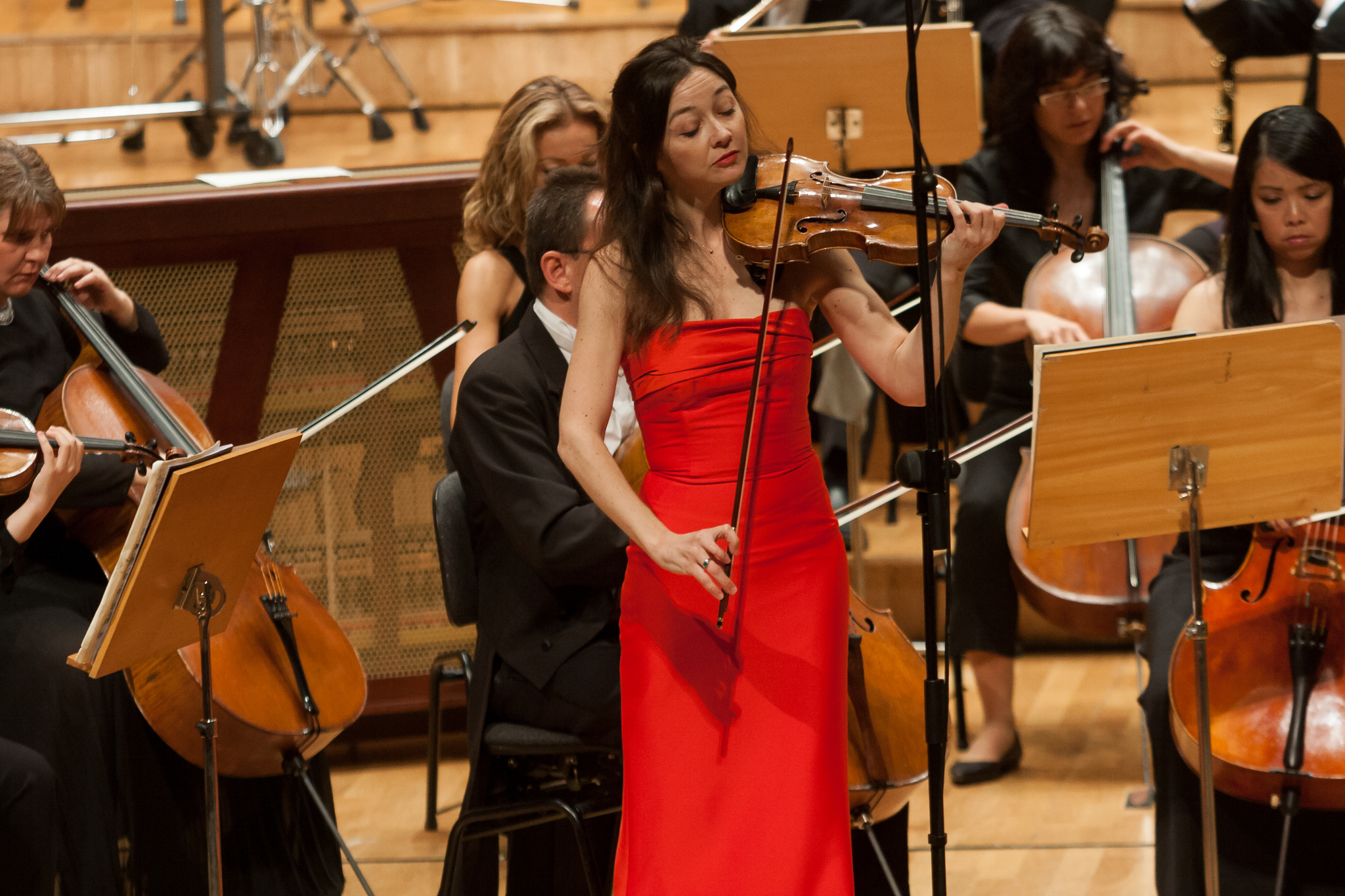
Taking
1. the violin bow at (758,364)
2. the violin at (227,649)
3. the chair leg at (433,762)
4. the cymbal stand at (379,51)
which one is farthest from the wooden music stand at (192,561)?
the cymbal stand at (379,51)

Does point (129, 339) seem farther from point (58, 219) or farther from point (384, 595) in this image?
point (384, 595)

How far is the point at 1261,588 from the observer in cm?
209

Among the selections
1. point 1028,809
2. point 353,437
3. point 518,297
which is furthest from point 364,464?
point 1028,809

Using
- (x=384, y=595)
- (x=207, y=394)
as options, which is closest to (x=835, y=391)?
(x=384, y=595)

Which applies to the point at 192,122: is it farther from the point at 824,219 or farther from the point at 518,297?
the point at 824,219

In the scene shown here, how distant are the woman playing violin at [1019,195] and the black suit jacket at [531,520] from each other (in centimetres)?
102

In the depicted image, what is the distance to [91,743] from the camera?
2146mm

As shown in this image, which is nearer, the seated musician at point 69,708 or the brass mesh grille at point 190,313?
the seated musician at point 69,708

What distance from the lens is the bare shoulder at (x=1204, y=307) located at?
2332 mm

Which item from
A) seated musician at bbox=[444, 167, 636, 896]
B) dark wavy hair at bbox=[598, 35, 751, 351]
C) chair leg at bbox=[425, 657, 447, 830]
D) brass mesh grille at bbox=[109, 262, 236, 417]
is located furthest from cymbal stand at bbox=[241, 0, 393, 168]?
dark wavy hair at bbox=[598, 35, 751, 351]

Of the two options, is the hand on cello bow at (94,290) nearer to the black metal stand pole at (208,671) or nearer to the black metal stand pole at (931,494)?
the black metal stand pole at (208,671)

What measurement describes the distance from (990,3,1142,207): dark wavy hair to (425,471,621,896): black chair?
1405mm

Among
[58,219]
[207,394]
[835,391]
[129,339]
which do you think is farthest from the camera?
[835,391]

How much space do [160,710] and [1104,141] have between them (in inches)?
78.7
